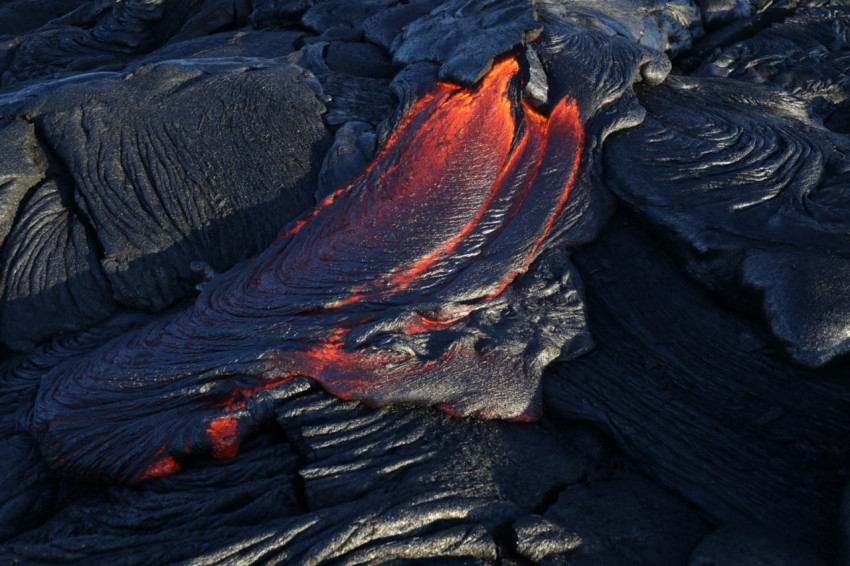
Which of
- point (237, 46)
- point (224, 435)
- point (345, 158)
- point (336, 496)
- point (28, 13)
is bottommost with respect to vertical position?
point (336, 496)

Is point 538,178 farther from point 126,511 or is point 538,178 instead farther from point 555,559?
point 126,511

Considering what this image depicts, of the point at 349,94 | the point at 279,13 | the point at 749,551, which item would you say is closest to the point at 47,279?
the point at 349,94

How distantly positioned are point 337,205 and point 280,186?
64 centimetres

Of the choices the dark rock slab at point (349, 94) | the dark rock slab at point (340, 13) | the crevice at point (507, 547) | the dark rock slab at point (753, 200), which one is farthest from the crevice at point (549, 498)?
the dark rock slab at point (340, 13)

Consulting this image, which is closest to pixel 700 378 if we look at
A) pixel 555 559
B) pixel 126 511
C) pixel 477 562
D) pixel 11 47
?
pixel 555 559

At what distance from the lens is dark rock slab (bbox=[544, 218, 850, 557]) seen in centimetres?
272

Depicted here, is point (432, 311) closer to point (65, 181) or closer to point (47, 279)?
point (47, 279)

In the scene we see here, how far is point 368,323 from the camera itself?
3.17 meters

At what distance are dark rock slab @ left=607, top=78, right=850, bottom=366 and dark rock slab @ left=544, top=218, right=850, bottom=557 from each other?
163 mm

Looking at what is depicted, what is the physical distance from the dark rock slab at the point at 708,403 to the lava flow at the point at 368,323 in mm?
322

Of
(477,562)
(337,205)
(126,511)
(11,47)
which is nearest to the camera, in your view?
(477,562)

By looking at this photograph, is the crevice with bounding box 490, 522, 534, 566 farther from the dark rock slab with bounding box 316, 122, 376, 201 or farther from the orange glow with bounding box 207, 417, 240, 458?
the dark rock slab with bounding box 316, 122, 376, 201

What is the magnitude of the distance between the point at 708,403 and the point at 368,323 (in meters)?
1.66

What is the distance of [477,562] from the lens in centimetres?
249
